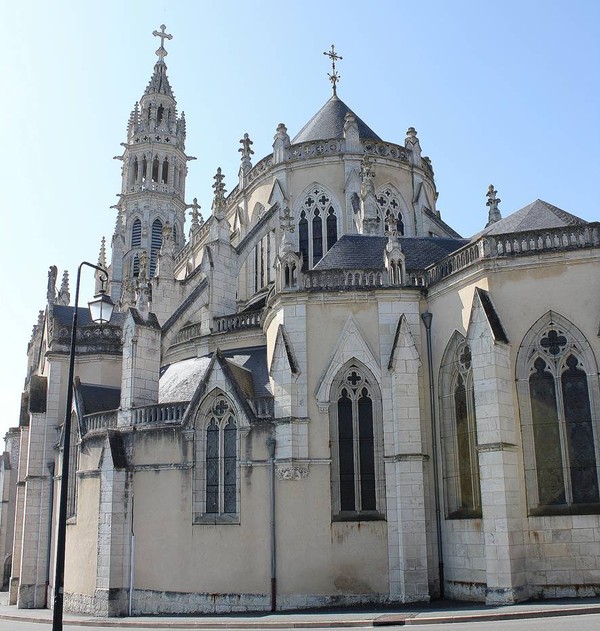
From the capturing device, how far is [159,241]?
53.8 metres

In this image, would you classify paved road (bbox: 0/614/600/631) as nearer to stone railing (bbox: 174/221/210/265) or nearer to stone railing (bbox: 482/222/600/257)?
stone railing (bbox: 482/222/600/257)

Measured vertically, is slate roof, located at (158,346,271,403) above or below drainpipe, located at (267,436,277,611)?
above

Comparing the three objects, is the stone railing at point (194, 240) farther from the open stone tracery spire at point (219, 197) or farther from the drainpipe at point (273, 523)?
the drainpipe at point (273, 523)

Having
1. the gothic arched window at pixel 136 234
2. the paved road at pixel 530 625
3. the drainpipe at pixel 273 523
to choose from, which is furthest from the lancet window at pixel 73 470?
the gothic arched window at pixel 136 234

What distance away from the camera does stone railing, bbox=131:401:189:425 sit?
72.7 ft

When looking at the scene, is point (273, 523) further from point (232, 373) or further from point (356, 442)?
Result: point (232, 373)

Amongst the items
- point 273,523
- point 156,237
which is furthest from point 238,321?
point 156,237

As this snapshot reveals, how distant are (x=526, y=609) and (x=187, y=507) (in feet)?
31.1

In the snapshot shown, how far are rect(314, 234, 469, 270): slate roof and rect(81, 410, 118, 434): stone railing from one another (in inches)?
305

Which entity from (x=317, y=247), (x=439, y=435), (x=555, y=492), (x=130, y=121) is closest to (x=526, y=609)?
(x=555, y=492)

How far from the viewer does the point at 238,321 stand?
2608cm

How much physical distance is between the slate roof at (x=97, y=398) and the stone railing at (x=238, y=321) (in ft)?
13.7

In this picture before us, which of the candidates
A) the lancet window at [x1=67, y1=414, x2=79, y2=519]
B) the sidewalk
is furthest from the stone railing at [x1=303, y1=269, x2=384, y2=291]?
the lancet window at [x1=67, y1=414, x2=79, y2=519]

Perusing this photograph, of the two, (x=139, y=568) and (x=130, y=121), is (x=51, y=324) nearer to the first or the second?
(x=139, y=568)
